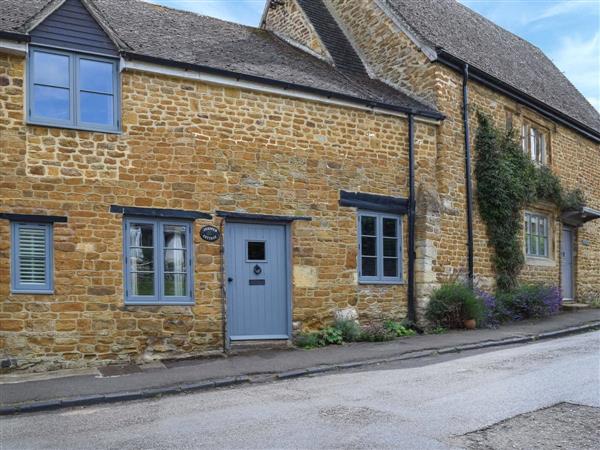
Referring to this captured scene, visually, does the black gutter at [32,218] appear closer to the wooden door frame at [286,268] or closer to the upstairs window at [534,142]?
the wooden door frame at [286,268]

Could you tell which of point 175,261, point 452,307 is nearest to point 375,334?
point 452,307

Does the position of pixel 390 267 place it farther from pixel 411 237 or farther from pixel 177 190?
pixel 177 190

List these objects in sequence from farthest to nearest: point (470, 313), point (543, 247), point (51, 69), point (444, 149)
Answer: point (543, 247) < point (444, 149) < point (470, 313) < point (51, 69)

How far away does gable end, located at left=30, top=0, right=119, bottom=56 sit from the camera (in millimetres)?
10125

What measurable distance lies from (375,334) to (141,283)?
4.46 m

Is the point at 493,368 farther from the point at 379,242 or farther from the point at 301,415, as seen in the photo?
the point at 379,242

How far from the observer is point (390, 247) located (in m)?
13.4

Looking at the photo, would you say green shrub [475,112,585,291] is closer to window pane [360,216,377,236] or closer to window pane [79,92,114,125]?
window pane [360,216,377,236]

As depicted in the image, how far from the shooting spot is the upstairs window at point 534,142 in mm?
17297

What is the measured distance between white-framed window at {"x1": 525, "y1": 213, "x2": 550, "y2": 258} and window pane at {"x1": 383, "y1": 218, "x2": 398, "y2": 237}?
506 cm

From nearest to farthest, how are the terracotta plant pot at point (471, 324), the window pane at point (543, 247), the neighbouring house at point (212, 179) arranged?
the neighbouring house at point (212, 179), the terracotta plant pot at point (471, 324), the window pane at point (543, 247)

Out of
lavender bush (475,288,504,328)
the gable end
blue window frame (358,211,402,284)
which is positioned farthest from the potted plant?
the gable end

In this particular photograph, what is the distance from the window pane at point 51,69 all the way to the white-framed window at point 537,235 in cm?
1180

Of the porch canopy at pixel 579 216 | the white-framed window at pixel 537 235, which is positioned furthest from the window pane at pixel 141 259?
the porch canopy at pixel 579 216
